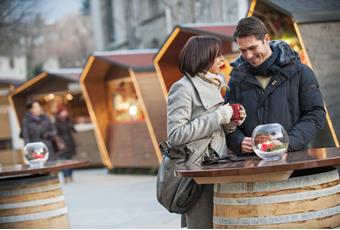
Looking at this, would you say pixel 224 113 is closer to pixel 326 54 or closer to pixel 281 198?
pixel 281 198

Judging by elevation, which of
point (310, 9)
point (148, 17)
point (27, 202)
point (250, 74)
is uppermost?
point (148, 17)

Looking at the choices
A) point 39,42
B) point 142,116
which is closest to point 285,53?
point 142,116

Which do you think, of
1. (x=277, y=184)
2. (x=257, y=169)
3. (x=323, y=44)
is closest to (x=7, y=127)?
(x=323, y=44)

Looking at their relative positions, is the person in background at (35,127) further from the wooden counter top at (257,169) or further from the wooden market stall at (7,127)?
Result: the wooden counter top at (257,169)

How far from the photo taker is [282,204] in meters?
4.24

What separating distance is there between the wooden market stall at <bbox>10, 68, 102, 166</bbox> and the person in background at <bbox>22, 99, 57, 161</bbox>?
6383 millimetres

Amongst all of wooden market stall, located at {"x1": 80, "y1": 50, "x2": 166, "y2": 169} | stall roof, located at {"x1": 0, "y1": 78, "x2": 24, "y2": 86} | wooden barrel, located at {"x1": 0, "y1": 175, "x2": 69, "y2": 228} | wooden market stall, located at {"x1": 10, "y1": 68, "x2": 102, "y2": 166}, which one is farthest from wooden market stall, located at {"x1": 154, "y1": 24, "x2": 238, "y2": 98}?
stall roof, located at {"x1": 0, "y1": 78, "x2": 24, "y2": 86}

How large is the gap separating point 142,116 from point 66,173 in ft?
7.08

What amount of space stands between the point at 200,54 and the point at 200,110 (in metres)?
0.34

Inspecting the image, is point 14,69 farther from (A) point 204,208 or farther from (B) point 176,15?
(A) point 204,208

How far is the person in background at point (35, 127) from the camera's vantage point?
14.2 m

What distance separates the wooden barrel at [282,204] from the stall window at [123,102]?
A: 1343 centimetres

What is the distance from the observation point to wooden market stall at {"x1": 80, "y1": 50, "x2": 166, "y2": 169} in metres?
16.0

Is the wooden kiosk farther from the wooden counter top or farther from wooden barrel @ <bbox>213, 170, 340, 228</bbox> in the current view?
wooden barrel @ <bbox>213, 170, 340, 228</bbox>
